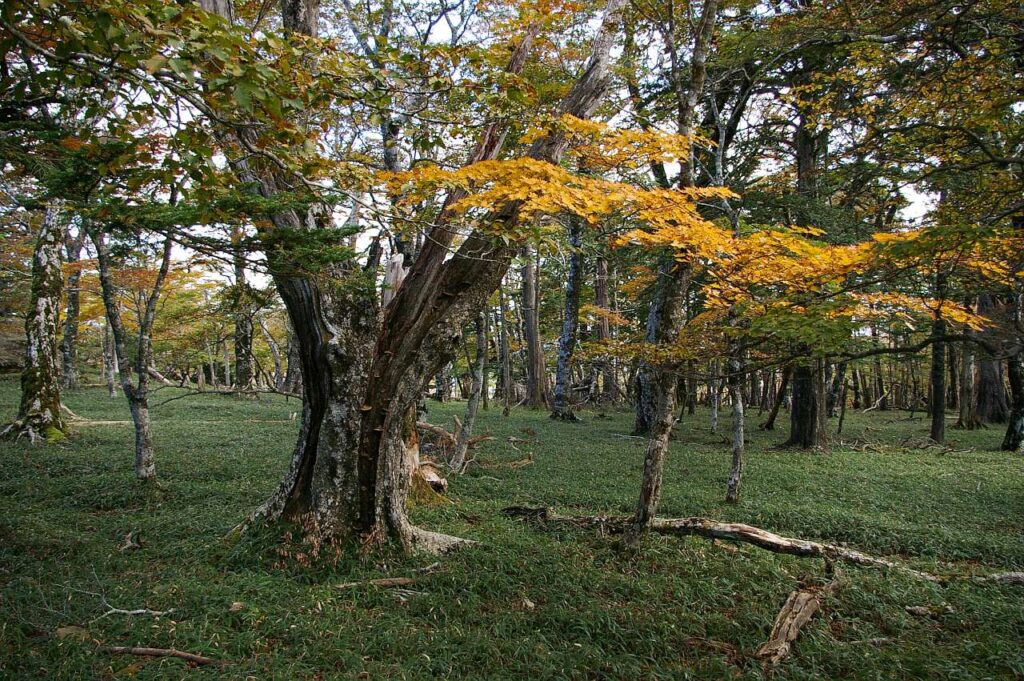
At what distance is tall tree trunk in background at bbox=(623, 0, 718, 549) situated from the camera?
5.50 meters

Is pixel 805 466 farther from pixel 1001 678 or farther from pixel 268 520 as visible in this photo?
pixel 268 520

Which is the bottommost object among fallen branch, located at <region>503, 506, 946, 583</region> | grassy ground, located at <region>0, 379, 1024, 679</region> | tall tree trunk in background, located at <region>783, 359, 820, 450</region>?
grassy ground, located at <region>0, 379, 1024, 679</region>

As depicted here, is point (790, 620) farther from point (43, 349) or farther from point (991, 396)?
point (991, 396)

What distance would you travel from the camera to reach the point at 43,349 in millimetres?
9445

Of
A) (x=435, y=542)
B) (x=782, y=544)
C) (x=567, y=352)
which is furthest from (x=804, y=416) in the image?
(x=435, y=542)

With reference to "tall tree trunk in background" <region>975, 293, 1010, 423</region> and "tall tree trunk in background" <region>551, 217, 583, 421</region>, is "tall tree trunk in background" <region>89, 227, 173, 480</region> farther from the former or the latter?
"tall tree trunk in background" <region>975, 293, 1010, 423</region>

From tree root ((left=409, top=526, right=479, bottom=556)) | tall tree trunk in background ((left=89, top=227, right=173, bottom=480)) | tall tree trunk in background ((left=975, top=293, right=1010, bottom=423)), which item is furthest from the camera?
tall tree trunk in background ((left=975, top=293, right=1010, bottom=423))

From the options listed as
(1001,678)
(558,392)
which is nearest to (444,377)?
(558,392)

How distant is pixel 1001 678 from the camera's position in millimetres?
Result: 3471

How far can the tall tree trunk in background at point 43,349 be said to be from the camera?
936cm

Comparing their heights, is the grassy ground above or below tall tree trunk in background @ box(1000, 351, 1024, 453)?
below

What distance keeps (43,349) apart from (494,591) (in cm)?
959

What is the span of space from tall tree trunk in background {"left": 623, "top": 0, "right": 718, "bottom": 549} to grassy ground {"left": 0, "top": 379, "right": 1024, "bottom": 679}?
36 cm

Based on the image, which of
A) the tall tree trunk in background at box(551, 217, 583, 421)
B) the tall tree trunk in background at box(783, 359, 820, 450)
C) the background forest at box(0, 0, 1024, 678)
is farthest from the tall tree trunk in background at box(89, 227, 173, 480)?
the tall tree trunk in background at box(783, 359, 820, 450)
